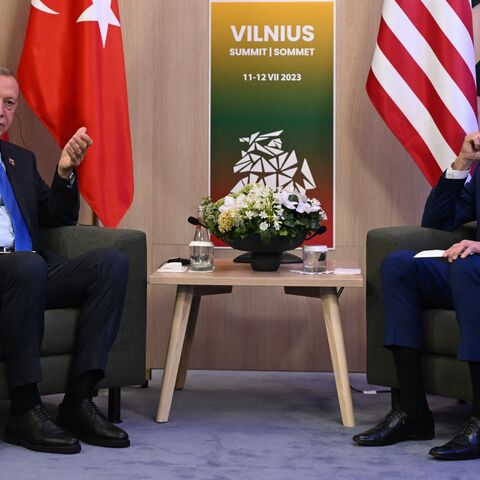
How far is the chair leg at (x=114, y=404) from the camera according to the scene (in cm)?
318

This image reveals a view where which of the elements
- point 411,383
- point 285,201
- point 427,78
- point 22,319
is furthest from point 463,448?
point 427,78

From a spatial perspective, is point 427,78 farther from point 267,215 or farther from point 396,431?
point 396,431

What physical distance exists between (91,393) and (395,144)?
2.09 m

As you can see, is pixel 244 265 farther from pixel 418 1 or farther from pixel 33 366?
pixel 418 1

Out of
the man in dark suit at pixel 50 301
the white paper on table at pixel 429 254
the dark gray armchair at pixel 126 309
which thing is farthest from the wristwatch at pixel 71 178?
the white paper on table at pixel 429 254

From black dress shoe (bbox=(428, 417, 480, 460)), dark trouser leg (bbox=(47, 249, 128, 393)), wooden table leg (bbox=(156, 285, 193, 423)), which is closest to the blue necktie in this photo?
dark trouser leg (bbox=(47, 249, 128, 393))

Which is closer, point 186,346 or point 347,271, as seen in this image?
point 347,271

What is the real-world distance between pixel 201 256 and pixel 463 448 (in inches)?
48.0

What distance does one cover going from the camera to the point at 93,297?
2.92 m

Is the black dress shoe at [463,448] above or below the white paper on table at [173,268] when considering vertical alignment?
below

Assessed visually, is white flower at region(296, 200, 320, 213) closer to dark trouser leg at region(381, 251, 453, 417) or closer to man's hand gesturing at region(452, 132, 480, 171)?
dark trouser leg at region(381, 251, 453, 417)

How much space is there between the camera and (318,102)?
4277 mm

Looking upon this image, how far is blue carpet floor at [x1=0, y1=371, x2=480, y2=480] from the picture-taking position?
2.54m

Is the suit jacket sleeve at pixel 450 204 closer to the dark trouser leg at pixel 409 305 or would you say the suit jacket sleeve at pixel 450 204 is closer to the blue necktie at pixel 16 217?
the dark trouser leg at pixel 409 305
